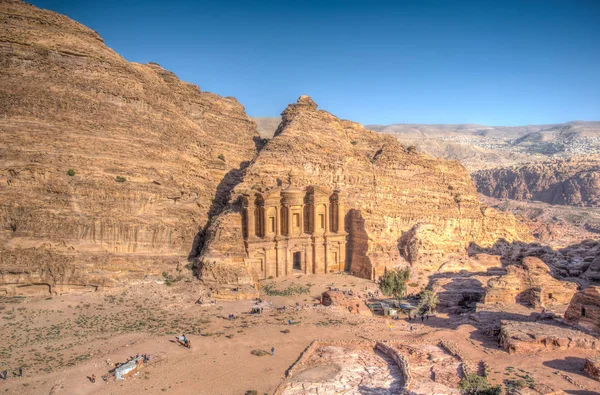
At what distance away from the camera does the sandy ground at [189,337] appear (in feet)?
70.0

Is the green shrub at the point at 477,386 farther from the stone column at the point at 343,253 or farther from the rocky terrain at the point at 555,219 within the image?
the rocky terrain at the point at 555,219

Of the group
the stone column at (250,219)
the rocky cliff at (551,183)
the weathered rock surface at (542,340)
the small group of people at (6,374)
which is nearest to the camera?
the small group of people at (6,374)

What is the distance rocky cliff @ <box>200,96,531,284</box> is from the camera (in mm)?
45406

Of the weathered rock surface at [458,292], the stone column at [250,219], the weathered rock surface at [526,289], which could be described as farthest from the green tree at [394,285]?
the stone column at [250,219]

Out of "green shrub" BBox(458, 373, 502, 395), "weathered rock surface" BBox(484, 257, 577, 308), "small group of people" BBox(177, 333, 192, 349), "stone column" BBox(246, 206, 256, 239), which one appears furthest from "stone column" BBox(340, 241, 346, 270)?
"green shrub" BBox(458, 373, 502, 395)

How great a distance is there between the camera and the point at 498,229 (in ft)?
181

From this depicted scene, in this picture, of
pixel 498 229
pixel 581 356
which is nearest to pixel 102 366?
pixel 581 356

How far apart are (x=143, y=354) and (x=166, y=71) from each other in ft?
127

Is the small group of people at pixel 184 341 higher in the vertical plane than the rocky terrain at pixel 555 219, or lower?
lower

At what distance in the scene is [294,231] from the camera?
44.6 metres

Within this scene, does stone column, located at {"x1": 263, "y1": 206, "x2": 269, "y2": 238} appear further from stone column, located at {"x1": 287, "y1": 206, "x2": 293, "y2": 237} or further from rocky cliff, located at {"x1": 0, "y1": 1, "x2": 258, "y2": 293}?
rocky cliff, located at {"x1": 0, "y1": 1, "x2": 258, "y2": 293}

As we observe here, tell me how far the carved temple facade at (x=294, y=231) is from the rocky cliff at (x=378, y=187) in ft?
5.56

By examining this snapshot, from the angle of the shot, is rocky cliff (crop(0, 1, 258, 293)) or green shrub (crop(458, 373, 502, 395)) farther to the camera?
rocky cliff (crop(0, 1, 258, 293))

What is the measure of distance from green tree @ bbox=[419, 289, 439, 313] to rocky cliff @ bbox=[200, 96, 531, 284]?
751 centimetres
